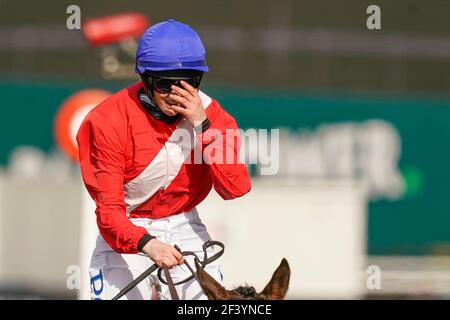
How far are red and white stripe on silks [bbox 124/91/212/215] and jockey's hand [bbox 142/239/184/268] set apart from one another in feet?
1.63

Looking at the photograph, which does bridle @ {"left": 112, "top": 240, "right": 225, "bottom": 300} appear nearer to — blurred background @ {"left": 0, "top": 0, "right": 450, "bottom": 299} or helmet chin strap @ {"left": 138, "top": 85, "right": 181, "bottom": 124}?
helmet chin strap @ {"left": 138, "top": 85, "right": 181, "bottom": 124}

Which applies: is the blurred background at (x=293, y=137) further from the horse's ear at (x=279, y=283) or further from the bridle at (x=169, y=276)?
the horse's ear at (x=279, y=283)

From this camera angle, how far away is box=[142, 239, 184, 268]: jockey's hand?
547 cm

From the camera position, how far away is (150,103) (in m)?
5.85

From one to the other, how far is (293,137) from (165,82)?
8.03 meters

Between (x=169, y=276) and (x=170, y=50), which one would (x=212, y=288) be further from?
(x=170, y=50)

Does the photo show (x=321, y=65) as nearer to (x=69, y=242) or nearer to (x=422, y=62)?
(x=422, y=62)

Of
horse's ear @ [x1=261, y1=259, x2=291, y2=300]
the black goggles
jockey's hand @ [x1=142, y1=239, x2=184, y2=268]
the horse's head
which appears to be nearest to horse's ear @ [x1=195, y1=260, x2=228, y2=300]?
the horse's head

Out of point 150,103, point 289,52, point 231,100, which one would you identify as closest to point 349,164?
point 231,100

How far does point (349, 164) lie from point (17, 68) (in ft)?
14.9

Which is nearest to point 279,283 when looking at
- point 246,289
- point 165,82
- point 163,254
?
point 246,289

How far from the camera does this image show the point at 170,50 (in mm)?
5652

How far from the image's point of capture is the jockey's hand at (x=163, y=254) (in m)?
5.47

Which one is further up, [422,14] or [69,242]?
[422,14]
